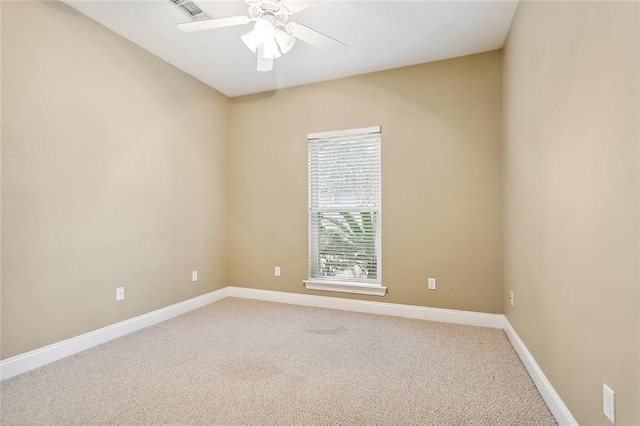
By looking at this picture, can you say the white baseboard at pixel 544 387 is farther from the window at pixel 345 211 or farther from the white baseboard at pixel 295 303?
the window at pixel 345 211

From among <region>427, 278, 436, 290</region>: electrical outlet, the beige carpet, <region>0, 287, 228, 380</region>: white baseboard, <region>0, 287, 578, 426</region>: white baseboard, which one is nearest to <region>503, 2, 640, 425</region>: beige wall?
<region>0, 287, 578, 426</region>: white baseboard

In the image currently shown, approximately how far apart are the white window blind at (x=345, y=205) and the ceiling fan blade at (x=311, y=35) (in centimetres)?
142

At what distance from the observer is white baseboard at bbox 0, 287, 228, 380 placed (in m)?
2.11

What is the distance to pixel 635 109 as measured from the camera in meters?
0.98

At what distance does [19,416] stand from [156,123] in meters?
2.53

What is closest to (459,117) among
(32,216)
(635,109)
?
(635,109)

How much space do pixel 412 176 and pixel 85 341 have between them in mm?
3364

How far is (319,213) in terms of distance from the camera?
3838mm

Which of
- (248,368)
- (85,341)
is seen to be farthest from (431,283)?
(85,341)

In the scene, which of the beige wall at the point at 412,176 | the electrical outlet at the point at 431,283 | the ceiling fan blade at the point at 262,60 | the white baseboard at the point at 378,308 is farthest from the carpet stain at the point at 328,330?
the ceiling fan blade at the point at 262,60

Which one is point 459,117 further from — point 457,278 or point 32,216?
point 32,216

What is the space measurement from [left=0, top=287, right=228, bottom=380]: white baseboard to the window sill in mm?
1381

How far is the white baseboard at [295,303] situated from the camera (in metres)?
1.88

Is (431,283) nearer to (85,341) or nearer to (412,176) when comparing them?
(412,176)
